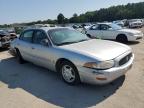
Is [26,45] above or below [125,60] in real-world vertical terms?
above

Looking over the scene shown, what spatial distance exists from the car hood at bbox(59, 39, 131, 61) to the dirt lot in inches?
32.5

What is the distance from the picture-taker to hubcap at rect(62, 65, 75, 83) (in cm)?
513

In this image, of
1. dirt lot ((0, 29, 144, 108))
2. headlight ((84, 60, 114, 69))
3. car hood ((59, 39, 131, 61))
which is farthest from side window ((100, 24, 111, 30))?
headlight ((84, 60, 114, 69))

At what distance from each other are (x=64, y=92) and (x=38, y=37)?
7.60 feet

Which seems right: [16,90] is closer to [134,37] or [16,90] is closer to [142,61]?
[142,61]

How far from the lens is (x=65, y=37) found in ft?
19.8

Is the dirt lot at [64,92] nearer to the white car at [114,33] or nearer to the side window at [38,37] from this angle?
the side window at [38,37]

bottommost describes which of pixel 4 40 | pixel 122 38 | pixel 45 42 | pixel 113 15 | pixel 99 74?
pixel 113 15

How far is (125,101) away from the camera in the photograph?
425 cm

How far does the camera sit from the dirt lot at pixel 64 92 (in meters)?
4.30

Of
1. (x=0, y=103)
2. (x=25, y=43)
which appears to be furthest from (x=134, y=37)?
(x=0, y=103)

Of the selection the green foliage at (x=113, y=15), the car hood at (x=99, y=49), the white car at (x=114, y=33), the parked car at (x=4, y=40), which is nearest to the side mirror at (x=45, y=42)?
the car hood at (x=99, y=49)

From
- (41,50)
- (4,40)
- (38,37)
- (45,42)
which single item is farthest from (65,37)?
(4,40)

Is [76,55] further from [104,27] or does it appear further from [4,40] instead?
[104,27]
